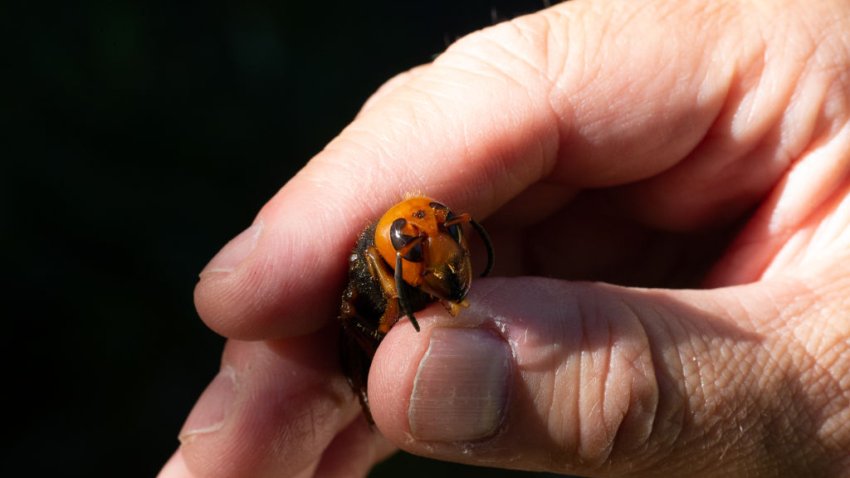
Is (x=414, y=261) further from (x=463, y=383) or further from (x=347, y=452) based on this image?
(x=347, y=452)

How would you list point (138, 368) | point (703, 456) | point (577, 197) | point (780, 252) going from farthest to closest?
point (138, 368) < point (577, 197) < point (780, 252) < point (703, 456)

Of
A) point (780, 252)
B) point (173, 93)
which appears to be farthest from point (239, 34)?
point (780, 252)

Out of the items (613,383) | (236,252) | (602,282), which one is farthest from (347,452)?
(613,383)

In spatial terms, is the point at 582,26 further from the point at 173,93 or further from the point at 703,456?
the point at 173,93

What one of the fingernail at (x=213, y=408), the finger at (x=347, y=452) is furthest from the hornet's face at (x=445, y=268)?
the finger at (x=347, y=452)

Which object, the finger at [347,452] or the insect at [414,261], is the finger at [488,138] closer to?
the insect at [414,261]

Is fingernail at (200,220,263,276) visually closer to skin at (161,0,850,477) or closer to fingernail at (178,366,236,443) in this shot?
skin at (161,0,850,477)
